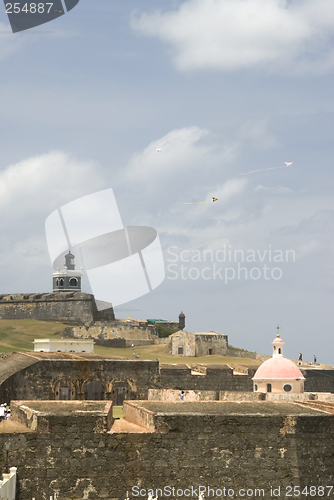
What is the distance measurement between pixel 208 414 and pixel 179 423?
0.79m

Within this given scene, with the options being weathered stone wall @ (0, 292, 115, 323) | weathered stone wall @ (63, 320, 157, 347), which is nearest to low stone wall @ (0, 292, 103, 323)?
weathered stone wall @ (0, 292, 115, 323)

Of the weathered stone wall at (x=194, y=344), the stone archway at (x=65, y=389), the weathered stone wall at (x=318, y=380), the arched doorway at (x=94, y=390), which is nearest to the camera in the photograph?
the stone archway at (x=65, y=389)

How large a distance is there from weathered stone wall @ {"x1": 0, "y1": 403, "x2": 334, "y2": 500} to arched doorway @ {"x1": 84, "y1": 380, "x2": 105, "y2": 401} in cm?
1146

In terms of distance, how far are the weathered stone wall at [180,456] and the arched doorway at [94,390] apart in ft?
37.6

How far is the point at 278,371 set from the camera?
102 feet

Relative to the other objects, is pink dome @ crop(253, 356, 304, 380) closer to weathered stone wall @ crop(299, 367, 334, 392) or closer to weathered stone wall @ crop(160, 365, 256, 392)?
weathered stone wall @ crop(160, 365, 256, 392)

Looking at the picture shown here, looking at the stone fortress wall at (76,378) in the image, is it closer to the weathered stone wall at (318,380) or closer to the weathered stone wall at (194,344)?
the weathered stone wall at (318,380)

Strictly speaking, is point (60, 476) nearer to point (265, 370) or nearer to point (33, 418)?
point (33, 418)

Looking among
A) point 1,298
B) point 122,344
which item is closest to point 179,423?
point 122,344

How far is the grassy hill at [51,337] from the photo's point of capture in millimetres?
54781

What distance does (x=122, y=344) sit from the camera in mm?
61062

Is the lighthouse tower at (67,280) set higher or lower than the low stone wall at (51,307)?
higher

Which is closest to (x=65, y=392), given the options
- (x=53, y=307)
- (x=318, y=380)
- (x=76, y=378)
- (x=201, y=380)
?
(x=76, y=378)

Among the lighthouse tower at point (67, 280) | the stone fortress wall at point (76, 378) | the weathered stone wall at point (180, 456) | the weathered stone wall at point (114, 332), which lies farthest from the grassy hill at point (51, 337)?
the weathered stone wall at point (180, 456)
